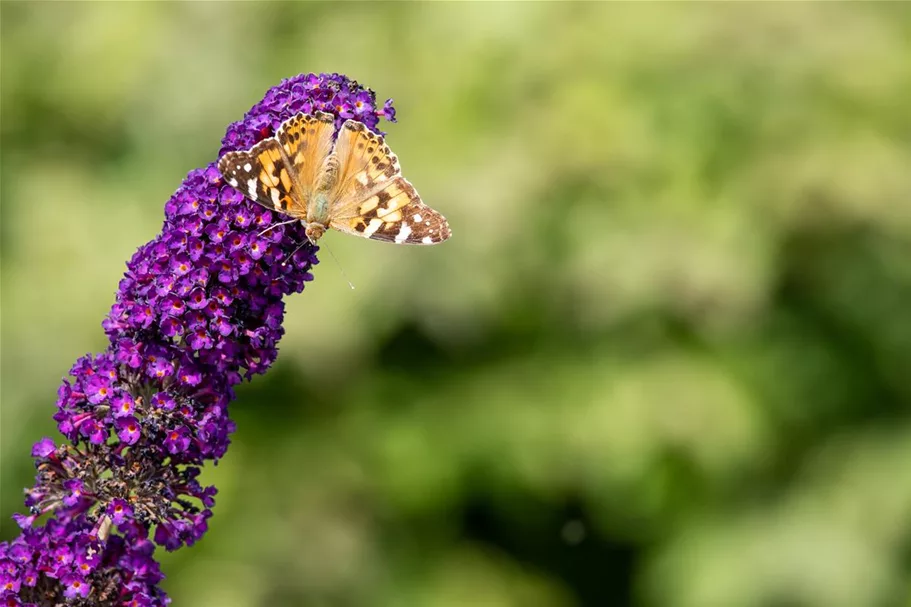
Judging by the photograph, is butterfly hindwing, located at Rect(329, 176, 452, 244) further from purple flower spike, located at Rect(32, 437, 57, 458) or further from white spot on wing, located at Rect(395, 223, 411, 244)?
purple flower spike, located at Rect(32, 437, 57, 458)

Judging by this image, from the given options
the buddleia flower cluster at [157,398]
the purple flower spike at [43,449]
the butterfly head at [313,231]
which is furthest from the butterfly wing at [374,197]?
the purple flower spike at [43,449]

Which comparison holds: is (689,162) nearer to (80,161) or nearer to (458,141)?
(458,141)

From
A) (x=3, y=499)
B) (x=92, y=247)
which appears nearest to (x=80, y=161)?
(x=92, y=247)

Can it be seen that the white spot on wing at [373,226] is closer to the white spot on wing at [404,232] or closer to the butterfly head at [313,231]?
the white spot on wing at [404,232]

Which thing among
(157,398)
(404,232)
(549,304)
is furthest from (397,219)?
(549,304)

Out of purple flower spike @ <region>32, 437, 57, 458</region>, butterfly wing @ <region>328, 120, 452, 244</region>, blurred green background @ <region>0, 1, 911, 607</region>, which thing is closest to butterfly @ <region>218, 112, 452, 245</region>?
butterfly wing @ <region>328, 120, 452, 244</region>
